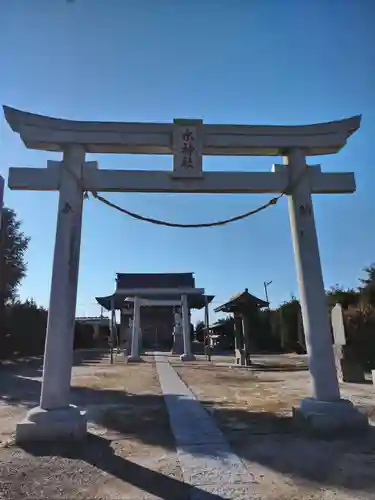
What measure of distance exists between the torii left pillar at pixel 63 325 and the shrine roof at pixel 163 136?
0.25 m

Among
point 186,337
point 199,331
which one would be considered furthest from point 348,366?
point 199,331

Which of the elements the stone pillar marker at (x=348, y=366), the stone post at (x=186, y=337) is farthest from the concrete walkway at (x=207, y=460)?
the stone post at (x=186, y=337)

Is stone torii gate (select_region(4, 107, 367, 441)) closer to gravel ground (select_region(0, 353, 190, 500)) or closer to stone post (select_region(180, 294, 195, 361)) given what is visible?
gravel ground (select_region(0, 353, 190, 500))

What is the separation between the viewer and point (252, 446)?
4258mm

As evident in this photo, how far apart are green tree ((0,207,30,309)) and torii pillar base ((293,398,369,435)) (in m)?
17.4

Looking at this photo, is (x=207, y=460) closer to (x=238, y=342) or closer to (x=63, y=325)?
(x=63, y=325)

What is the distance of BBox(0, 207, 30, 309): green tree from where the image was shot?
19.6m

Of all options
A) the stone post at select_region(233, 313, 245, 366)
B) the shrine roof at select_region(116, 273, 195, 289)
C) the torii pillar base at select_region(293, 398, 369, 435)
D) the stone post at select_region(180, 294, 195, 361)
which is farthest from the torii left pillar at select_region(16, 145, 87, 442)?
the shrine roof at select_region(116, 273, 195, 289)

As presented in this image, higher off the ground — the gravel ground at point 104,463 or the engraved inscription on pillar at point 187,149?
the engraved inscription on pillar at point 187,149

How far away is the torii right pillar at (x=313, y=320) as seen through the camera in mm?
4695

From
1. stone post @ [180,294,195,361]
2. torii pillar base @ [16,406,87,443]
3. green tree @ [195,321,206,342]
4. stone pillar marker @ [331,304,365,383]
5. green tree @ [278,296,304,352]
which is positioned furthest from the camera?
green tree @ [195,321,206,342]

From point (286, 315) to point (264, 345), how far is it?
482 cm

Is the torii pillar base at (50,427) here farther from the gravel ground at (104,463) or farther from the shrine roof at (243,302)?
the shrine roof at (243,302)

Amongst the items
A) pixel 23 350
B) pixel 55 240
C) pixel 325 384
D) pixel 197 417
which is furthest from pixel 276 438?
pixel 23 350
